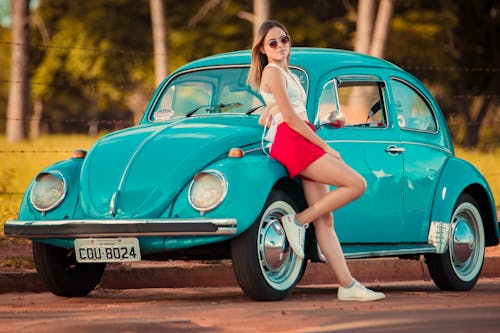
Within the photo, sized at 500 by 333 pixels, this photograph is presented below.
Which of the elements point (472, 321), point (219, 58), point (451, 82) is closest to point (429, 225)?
point (219, 58)

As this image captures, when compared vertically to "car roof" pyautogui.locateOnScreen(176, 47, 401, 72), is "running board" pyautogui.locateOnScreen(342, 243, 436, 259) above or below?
below

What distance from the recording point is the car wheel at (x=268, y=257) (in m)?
8.09

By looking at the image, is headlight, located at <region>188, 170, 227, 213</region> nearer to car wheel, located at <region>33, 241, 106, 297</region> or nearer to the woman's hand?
the woman's hand

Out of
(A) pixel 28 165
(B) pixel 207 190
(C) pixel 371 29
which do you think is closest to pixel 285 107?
(B) pixel 207 190

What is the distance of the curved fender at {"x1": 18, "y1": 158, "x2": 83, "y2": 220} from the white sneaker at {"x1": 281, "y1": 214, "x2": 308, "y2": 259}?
147cm

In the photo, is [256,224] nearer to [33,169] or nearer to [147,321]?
[147,321]

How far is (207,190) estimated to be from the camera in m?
8.12

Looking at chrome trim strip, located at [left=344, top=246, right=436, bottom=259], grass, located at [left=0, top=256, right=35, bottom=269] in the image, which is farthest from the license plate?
grass, located at [left=0, top=256, right=35, bottom=269]

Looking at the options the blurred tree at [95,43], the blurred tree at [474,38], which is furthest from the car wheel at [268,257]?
the blurred tree at [95,43]

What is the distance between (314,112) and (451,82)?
3301cm

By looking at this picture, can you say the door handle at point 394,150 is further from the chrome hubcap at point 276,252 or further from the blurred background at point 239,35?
the blurred background at point 239,35

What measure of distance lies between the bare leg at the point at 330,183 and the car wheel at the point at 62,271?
1.83 metres

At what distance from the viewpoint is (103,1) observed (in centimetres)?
4481

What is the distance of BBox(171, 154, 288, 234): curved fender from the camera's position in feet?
26.3
